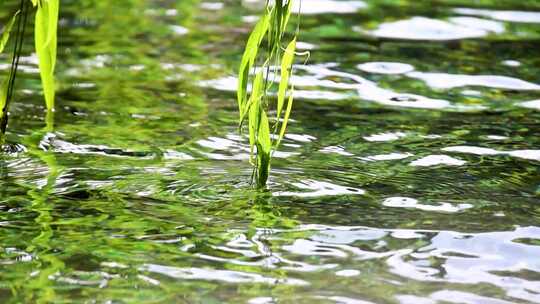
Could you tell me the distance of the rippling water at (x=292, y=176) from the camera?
7.71 feet

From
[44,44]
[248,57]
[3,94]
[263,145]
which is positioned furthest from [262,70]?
[3,94]

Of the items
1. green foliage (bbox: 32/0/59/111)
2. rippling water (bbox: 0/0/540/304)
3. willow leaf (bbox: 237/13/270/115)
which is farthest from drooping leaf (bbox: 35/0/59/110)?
willow leaf (bbox: 237/13/270/115)

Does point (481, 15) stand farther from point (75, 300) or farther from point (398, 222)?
point (75, 300)

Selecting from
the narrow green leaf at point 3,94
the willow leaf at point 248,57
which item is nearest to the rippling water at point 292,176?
the narrow green leaf at point 3,94

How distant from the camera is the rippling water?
7.71 ft

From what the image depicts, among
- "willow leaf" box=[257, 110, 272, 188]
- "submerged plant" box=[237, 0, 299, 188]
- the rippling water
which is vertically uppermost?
"submerged plant" box=[237, 0, 299, 188]

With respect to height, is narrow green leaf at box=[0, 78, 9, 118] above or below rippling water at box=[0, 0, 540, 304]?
above

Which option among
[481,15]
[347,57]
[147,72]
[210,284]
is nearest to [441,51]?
[347,57]

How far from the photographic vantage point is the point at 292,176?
314cm

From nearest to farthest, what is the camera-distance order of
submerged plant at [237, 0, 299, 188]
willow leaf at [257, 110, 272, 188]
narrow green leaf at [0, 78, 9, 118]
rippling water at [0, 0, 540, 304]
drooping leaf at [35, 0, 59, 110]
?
rippling water at [0, 0, 540, 304] → submerged plant at [237, 0, 299, 188] → willow leaf at [257, 110, 272, 188] → drooping leaf at [35, 0, 59, 110] → narrow green leaf at [0, 78, 9, 118]

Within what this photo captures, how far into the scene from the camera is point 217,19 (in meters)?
6.00

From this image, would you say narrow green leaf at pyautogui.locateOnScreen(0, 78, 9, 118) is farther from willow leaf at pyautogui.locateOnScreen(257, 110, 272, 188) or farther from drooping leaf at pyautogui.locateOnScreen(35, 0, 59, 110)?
willow leaf at pyautogui.locateOnScreen(257, 110, 272, 188)

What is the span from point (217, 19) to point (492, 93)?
2121 mm

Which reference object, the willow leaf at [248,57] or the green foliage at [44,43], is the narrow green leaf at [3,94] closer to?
the green foliage at [44,43]
